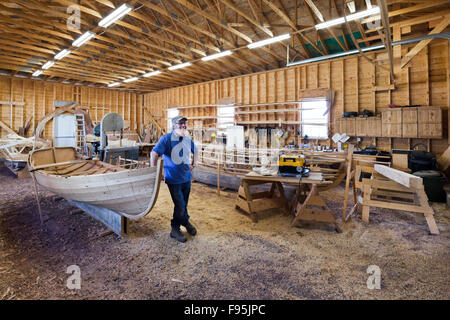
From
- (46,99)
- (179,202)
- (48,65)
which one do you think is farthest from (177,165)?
(46,99)

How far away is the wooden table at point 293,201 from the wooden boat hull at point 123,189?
1.82 metres

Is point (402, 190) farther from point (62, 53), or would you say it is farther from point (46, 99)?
point (46, 99)

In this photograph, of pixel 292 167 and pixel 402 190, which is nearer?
pixel 402 190

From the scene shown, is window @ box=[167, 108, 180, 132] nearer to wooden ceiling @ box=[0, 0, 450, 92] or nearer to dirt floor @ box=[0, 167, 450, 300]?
wooden ceiling @ box=[0, 0, 450, 92]

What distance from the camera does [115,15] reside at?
594cm

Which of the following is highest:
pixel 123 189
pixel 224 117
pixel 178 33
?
pixel 178 33

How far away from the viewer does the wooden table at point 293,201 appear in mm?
3727

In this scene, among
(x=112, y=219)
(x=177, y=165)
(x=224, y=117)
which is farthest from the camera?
(x=224, y=117)

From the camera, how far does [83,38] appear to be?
7.32 metres

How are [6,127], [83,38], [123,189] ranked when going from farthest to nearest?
[6,127] → [83,38] → [123,189]

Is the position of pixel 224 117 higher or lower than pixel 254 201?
higher

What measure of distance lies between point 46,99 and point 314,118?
617 inches
